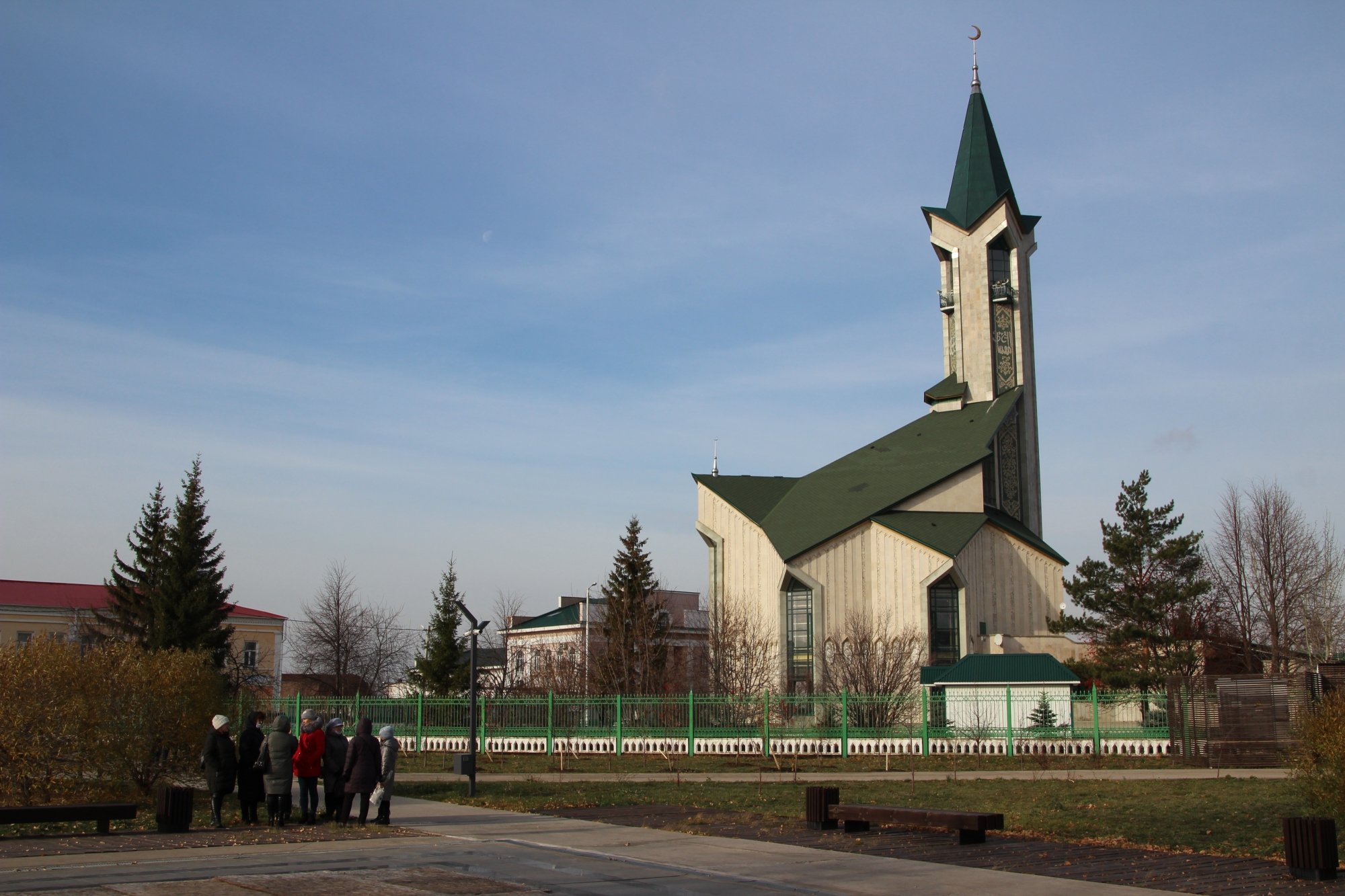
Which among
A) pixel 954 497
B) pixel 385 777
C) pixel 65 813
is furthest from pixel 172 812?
pixel 954 497

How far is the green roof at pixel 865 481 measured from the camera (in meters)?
54.2

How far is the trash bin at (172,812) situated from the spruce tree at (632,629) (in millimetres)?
38360

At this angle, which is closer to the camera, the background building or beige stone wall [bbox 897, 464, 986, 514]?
beige stone wall [bbox 897, 464, 986, 514]

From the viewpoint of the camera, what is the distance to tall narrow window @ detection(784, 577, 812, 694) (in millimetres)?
53562

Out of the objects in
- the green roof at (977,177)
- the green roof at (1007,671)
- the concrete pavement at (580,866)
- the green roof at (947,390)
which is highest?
the green roof at (977,177)

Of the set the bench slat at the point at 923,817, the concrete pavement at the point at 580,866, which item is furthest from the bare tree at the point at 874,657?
the concrete pavement at the point at 580,866

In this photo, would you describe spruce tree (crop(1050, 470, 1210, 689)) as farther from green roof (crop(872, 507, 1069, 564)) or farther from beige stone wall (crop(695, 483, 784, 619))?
beige stone wall (crop(695, 483, 784, 619))

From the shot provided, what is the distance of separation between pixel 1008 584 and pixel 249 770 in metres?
42.2

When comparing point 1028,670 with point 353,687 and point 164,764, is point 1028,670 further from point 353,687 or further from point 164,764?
point 353,687

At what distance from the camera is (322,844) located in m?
13.0

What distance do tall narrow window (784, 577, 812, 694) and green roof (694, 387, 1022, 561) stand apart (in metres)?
2.08

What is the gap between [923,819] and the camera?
13.4 m

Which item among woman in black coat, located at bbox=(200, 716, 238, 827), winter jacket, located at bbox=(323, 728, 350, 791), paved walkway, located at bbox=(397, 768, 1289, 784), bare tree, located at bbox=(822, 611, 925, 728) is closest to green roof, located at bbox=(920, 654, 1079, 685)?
bare tree, located at bbox=(822, 611, 925, 728)

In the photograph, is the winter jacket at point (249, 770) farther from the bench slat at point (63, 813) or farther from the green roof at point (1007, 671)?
the green roof at point (1007, 671)
